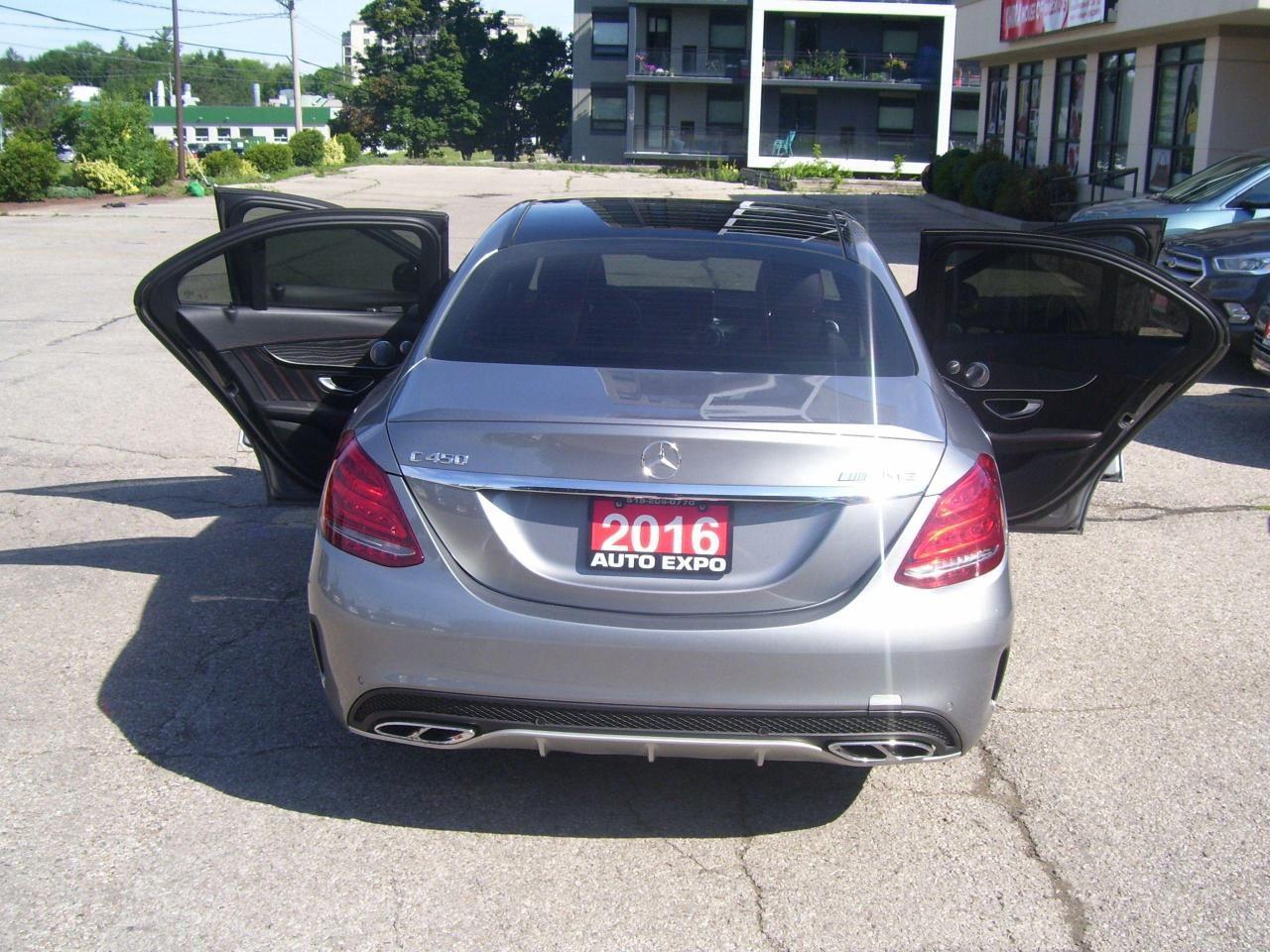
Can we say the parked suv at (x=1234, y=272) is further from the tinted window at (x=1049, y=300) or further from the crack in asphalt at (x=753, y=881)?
the crack in asphalt at (x=753, y=881)

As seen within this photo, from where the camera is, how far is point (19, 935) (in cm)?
312

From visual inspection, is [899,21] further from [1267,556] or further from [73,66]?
[73,66]

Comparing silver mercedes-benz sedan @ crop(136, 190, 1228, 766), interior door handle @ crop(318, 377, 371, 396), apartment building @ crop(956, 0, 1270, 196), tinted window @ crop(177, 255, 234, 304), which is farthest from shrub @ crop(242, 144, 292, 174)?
silver mercedes-benz sedan @ crop(136, 190, 1228, 766)

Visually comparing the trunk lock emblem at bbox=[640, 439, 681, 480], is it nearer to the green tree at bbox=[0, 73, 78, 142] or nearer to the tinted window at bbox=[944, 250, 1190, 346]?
the tinted window at bbox=[944, 250, 1190, 346]

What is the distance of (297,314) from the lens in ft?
17.0

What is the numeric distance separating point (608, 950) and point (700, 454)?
120 centimetres

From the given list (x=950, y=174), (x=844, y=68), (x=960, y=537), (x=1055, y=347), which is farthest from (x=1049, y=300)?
(x=844, y=68)

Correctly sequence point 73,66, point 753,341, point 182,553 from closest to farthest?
point 753,341 → point 182,553 → point 73,66

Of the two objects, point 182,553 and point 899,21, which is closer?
point 182,553

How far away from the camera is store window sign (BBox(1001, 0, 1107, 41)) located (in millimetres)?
23797

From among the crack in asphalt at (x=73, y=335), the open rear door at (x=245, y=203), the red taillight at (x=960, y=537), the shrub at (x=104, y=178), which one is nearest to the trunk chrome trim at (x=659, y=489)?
the red taillight at (x=960, y=537)

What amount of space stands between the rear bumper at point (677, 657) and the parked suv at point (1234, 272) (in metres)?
8.21

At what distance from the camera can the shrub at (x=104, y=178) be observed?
33.3 metres

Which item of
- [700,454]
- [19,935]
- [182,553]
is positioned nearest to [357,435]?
[700,454]
